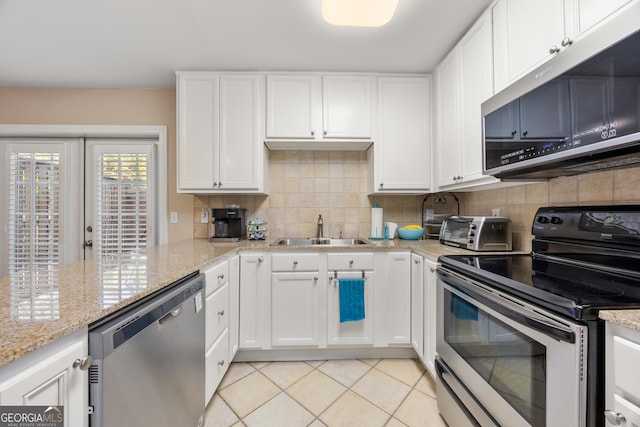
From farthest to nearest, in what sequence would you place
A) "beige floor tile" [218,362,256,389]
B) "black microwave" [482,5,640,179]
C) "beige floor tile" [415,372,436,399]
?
1. "beige floor tile" [218,362,256,389]
2. "beige floor tile" [415,372,436,399]
3. "black microwave" [482,5,640,179]

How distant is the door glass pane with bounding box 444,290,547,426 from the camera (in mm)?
797

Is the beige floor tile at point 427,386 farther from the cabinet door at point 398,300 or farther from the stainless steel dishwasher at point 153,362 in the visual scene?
the stainless steel dishwasher at point 153,362

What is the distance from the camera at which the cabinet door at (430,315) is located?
1578 mm

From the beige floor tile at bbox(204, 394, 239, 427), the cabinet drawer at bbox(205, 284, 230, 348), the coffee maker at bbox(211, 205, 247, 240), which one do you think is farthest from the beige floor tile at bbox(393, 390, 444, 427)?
the coffee maker at bbox(211, 205, 247, 240)

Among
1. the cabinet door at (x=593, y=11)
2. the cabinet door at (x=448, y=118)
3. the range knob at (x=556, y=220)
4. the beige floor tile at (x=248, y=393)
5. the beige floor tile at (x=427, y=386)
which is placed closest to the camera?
the cabinet door at (x=593, y=11)

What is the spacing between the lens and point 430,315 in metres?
1.62

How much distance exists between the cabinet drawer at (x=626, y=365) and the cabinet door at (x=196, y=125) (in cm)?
230

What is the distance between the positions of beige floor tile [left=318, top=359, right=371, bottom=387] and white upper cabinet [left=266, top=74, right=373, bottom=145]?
178 centimetres

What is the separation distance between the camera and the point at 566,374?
0.69m

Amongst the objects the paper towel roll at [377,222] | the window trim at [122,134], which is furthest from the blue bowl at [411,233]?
the window trim at [122,134]

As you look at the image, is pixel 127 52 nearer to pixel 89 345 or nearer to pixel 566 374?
pixel 89 345

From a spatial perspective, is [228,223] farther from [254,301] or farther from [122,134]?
[122,134]

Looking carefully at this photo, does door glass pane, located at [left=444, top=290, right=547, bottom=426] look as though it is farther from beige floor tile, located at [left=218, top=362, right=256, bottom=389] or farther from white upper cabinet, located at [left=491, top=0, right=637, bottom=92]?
beige floor tile, located at [left=218, top=362, right=256, bottom=389]

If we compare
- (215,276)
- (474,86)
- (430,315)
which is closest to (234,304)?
(215,276)
